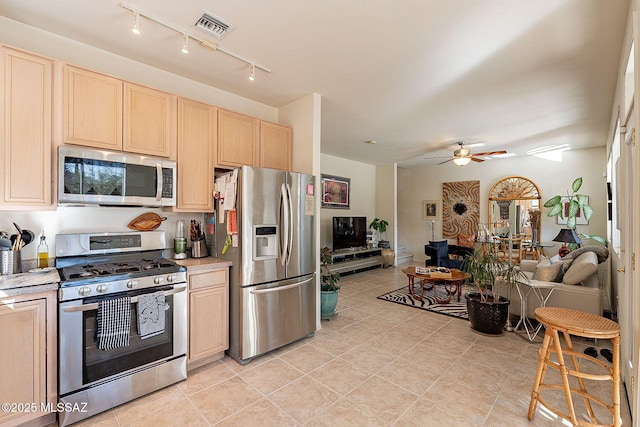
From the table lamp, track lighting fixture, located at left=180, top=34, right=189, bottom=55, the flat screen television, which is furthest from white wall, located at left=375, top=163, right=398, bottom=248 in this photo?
track lighting fixture, located at left=180, top=34, right=189, bottom=55

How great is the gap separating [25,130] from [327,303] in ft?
10.6

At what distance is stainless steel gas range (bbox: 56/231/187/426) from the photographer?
188cm

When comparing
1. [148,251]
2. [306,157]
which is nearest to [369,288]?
[306,157]

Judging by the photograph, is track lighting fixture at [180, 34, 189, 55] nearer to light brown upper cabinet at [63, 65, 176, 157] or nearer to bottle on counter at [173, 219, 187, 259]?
light brown upper cabinet at [63, 65, 176, 157]

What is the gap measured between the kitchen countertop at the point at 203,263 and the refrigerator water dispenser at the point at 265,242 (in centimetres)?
29

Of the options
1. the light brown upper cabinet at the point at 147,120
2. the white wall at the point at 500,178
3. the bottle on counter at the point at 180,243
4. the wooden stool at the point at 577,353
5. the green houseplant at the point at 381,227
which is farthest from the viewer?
the green houseplant at the point at 381,227

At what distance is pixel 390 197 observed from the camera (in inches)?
307

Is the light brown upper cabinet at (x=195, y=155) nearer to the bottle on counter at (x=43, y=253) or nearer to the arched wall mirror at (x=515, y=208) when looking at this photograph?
the bottle on counter at (x=43, y=253)

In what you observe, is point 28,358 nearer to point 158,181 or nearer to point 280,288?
point 158,181

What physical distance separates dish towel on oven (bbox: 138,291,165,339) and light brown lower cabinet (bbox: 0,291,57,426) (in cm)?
48

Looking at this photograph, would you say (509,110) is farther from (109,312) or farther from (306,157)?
(109,312)

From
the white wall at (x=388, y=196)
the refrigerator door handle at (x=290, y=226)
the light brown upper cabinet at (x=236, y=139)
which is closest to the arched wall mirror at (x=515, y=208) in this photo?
the white wall at (x=388, y=196)

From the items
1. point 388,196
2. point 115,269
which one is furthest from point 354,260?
point 115,269

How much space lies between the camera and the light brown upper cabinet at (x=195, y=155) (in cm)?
269
